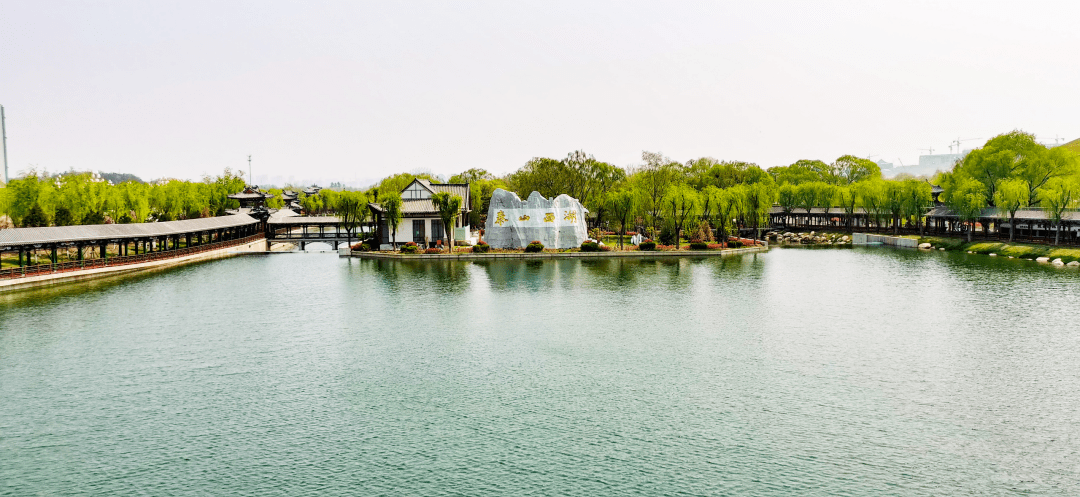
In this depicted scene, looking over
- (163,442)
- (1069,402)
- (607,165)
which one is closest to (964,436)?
(1069,402)

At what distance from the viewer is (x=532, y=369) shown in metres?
25.1

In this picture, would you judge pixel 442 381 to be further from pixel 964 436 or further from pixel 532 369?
pixel 964 436

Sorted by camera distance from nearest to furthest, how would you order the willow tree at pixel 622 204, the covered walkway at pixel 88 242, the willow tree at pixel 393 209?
the covered walkway at pixel 88 242
the willow tree at pixel 393 209
the willow tree at pixel 622 204

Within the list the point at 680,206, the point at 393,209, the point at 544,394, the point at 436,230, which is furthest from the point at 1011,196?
the point at 544,394

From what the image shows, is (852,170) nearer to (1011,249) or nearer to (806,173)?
(806,173)

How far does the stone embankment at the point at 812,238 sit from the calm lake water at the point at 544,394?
4580 cm

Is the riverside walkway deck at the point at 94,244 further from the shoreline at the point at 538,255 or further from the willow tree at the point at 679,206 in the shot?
the willow tree at the point at 679,206

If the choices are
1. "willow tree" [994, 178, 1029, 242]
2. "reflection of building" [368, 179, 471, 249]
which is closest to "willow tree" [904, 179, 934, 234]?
"willow tree" [994, 178, 1029, 242]

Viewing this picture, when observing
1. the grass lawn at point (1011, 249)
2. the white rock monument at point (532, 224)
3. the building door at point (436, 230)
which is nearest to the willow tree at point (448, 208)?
the white rock monument at point (532, 224)

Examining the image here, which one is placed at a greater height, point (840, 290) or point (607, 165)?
point (607, 165)

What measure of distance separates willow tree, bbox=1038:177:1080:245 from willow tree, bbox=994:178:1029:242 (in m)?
2.41

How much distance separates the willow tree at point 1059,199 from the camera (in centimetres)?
5894

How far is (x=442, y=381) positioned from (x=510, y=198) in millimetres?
47575

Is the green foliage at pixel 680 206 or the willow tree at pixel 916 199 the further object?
the willow tree at pixel 916 199
